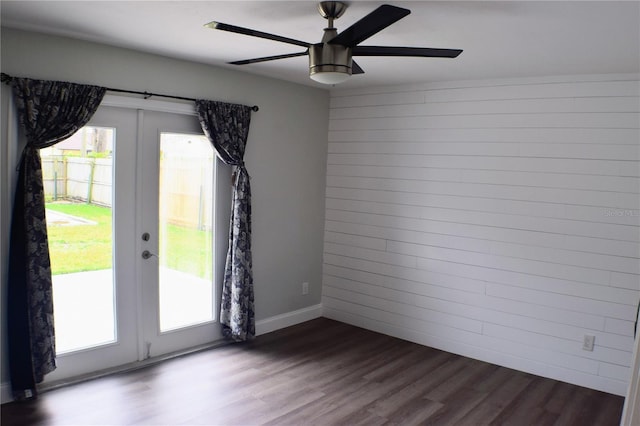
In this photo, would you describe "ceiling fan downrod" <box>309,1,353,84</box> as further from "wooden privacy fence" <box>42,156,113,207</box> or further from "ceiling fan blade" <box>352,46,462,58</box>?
"wooden privacy fence" <box>42,156,113,207</box>

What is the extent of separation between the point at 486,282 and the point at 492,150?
45.5 inches

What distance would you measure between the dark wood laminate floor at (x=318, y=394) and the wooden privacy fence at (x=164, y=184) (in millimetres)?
1218

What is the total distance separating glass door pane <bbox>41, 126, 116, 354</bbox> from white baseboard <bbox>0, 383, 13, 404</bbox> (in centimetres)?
36

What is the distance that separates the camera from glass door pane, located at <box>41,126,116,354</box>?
3375mm

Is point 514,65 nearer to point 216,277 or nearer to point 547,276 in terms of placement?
point 547,276

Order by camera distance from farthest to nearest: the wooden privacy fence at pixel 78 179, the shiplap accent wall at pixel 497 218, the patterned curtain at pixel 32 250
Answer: the shiplap accent wall at pixel 497 218 → the wooden privacy fence at pixel 78 179 → the patterned curtain at pixel 32 250

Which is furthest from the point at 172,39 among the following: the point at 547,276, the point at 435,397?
the point at 547,276

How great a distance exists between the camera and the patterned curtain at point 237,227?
419 centimetres

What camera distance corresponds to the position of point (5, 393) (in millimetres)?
3156

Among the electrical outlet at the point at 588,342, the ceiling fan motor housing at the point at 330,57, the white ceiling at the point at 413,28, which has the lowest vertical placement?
the electrical outlet at the point at 588,342

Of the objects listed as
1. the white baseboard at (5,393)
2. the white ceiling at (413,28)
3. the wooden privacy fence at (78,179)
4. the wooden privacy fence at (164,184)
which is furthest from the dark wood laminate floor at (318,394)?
the white ceiling at (413,28)

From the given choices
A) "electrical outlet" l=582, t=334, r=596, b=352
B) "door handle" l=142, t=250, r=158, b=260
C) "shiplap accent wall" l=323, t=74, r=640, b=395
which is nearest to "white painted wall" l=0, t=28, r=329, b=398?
"shiplap accent wall" l=323, t=74, r=640, b=395

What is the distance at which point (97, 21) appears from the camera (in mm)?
2855

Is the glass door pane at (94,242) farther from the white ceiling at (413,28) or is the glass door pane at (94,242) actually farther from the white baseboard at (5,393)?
the white ceiling at (413,28)
